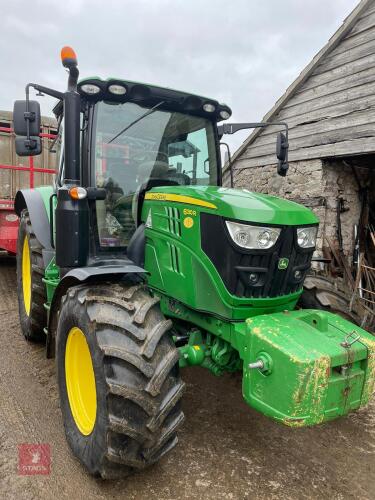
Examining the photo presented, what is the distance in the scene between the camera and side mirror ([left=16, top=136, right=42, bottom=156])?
105 inches

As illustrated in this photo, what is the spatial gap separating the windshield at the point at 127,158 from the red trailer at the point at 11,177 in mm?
3920

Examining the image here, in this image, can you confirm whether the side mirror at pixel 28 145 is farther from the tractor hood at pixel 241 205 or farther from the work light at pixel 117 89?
the tractor hood at pixel 241 205

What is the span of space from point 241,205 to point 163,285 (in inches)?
33.1

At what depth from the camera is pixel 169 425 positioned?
2.14 meters

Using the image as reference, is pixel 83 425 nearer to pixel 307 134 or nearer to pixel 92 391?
pixel 92 391

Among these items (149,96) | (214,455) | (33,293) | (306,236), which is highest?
(149,96)

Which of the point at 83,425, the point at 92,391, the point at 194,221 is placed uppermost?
the point at 194,221

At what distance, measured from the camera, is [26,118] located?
262 cm

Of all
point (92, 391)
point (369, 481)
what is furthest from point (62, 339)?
point (369, 481)

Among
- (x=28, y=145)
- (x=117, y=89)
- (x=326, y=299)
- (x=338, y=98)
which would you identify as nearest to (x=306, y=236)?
(x=326, y=299)

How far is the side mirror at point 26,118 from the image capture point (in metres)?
2.63

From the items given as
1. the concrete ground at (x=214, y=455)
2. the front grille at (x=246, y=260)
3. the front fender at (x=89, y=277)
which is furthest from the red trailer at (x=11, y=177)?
the front grille at (x=246, y=260)

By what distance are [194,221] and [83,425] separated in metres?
1.46

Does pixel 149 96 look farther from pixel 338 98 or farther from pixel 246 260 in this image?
pixel 338 98
